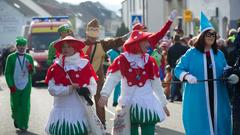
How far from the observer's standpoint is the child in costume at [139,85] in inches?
300

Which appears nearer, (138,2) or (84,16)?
(138,2)

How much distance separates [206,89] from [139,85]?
897mm

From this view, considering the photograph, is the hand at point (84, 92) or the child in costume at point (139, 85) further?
the child in costume at point (139, 85)

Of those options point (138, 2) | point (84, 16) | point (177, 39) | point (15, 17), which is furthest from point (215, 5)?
point (84, 16)

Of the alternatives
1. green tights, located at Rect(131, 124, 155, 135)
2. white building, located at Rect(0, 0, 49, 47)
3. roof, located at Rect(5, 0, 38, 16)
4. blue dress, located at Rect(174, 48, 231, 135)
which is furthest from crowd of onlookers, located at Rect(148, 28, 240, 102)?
roof, located at Rect(5, 0, 38, 16)

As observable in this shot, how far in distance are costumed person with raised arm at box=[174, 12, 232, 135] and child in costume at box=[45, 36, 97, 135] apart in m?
1.26

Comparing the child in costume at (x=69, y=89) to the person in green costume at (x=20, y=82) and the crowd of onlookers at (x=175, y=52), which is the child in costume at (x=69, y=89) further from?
the crowd of onlookers at (x=175, y=52)

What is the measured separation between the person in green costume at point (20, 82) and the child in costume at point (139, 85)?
5187 millimetres

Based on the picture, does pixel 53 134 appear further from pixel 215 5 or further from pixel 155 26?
pixel 155 26

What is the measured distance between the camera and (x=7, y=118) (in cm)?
1477

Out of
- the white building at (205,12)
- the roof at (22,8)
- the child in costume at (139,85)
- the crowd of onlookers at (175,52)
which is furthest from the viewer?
the roof at (22,8)

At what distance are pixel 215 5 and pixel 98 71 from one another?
70.9 ft

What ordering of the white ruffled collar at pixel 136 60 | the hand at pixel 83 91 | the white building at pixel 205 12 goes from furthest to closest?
the white building at pixel 205 12 → the white ruffled collar at pixel 136 60 → the hand at pixel 83 91

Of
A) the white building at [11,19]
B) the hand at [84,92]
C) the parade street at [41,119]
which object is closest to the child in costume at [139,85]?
the hand at [84,92]
